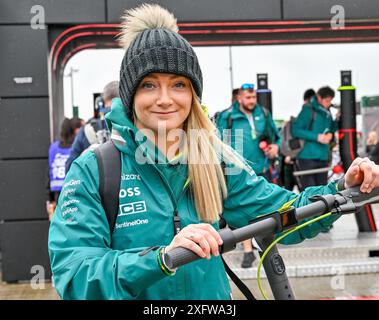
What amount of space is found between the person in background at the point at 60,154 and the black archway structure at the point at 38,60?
301 mm

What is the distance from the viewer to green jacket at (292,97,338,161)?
23.6 ft

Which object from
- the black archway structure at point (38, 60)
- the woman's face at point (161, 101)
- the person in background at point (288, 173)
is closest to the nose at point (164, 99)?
the woman's face at point (161, 101)

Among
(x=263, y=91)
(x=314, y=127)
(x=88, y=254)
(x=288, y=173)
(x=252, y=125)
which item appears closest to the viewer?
(x=88, y=254)

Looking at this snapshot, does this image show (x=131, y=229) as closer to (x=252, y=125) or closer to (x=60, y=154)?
(x=60, y=154)

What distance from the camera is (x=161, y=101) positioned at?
5.10ft

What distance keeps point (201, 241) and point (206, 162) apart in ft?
1.72

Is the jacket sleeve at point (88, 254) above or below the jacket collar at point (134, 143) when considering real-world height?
below

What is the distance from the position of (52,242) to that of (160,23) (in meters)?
0.65

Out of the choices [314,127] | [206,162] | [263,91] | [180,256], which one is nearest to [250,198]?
[206,162]

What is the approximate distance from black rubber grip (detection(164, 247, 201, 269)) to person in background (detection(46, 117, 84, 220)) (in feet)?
15.6

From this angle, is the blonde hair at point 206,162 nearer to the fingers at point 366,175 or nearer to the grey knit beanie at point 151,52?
the grey knit beanie at point 151,52

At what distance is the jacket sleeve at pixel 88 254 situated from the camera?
4.27 ft

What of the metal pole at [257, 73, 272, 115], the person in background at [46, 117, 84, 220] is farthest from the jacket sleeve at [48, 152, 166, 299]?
the metal pole at [257, 73, 272, 115]

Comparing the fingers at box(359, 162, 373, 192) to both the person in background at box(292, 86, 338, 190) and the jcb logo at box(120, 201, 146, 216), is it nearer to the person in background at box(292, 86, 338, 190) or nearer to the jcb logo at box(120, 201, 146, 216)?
the jcb logo at box(120, 201, 146, 216)
